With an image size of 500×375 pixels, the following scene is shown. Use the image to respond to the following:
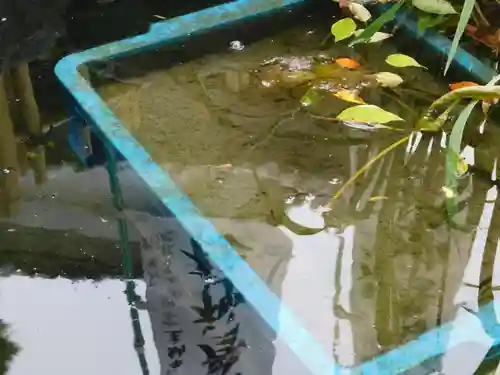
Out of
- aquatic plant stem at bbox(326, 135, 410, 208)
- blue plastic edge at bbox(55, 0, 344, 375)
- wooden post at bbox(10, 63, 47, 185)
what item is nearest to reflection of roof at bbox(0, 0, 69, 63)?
wooden post at bbox(10, 63, 47, 185)

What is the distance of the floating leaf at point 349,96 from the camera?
1.35 m

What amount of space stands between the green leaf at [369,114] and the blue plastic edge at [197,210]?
0.72ft

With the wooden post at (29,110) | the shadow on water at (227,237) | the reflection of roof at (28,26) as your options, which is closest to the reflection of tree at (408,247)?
the shadow on water at (227,237)

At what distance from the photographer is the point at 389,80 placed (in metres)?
1.38

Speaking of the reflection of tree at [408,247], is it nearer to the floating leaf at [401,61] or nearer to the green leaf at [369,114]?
the green leaf at [369,114]

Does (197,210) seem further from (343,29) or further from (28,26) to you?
(28,26)

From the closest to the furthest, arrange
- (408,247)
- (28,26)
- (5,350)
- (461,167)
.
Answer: (5,350), (408,247), (461,167), (28,26)

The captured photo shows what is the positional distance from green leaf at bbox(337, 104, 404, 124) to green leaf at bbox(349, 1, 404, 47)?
6.6 inches

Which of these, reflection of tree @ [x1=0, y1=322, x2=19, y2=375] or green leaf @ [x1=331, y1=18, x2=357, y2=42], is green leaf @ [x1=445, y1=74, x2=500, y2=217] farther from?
reflection of tree @ [x1=0, y1=322, x2=19, y2=375]

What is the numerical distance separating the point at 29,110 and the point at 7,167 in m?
0.15

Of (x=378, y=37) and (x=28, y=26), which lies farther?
(x=28, y=26)

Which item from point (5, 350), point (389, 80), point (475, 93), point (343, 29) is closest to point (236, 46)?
point (343, 29)

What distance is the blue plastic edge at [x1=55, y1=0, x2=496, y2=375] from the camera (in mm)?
918

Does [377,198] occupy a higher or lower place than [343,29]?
lower
